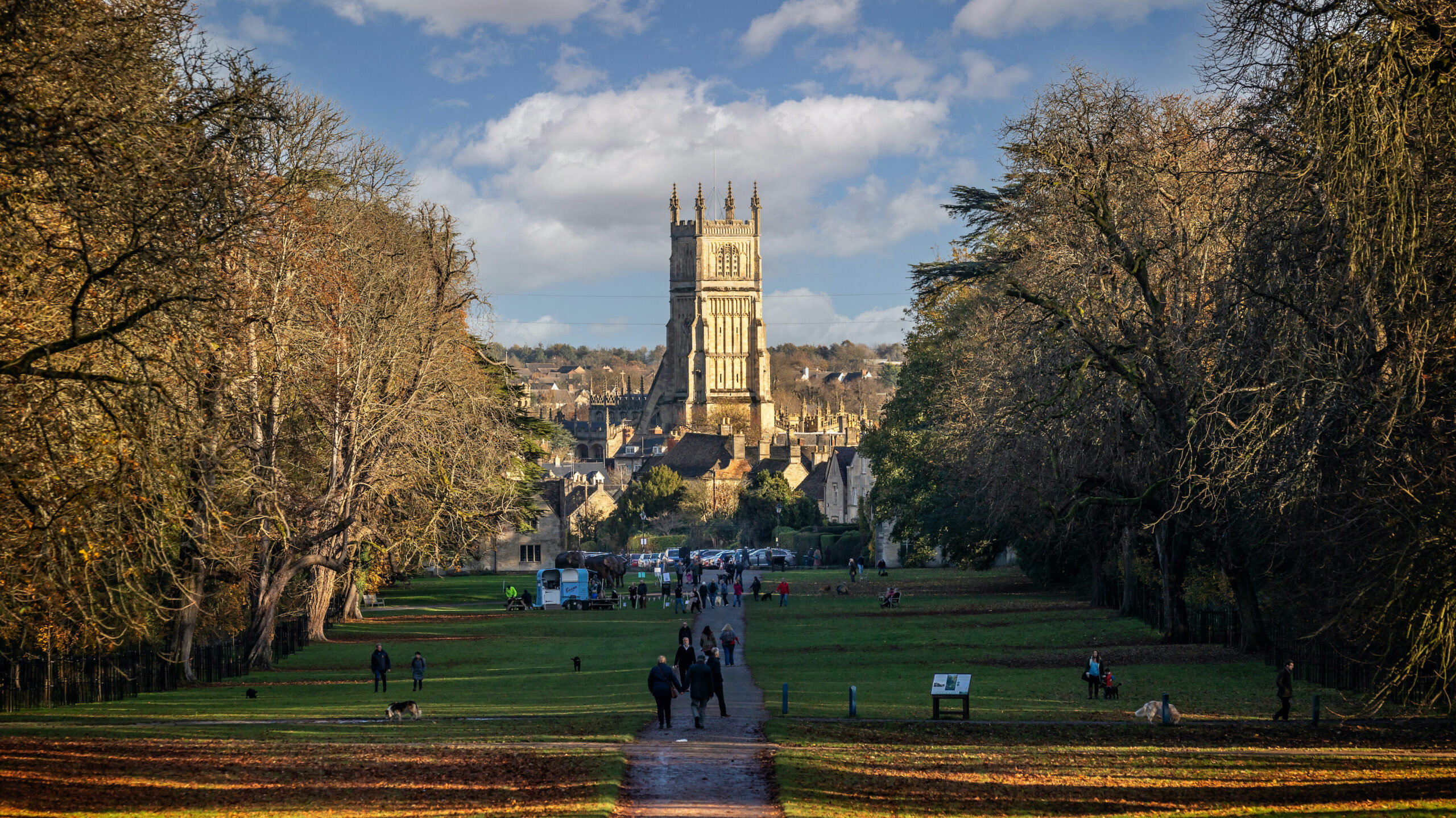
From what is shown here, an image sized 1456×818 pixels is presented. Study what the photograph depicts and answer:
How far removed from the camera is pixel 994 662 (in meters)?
29.2

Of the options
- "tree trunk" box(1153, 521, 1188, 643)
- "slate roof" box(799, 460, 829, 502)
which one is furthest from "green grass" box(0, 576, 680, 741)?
"slate roof" box(799, 460, 829, 502)

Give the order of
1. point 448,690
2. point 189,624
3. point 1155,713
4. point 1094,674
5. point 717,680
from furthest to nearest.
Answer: point 189,624
point 448,690
point 1094,674
point 717,680
point 1155,713

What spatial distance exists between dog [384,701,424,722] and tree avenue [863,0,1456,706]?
12058 millimetres

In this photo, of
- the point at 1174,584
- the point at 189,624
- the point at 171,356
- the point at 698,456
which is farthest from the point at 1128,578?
the point at 698,456

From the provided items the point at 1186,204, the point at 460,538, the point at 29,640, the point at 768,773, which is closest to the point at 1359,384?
the point at 768,773

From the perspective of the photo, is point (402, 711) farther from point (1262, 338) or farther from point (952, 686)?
point (1262, 338)

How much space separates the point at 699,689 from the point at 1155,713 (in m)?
6.84

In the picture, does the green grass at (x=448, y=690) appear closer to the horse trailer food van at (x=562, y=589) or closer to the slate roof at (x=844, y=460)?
the horse trailer food van at (x=562, y=589)

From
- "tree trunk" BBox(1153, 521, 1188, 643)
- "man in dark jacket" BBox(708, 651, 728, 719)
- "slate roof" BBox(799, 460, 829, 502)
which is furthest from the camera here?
A: "slate roof" BBox(799, 460, 829, 502)

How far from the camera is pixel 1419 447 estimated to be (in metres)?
14.4

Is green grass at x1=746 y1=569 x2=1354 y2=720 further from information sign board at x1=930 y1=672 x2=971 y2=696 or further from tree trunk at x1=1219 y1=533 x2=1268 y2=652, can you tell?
information sign board at x1=930 y1=672 x2=971 y2=696

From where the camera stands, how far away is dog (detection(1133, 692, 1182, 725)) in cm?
1970

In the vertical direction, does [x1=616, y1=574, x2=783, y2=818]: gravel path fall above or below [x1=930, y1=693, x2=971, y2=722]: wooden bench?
Result: below

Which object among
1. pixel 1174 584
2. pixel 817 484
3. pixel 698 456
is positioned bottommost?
pixel 1174 584
